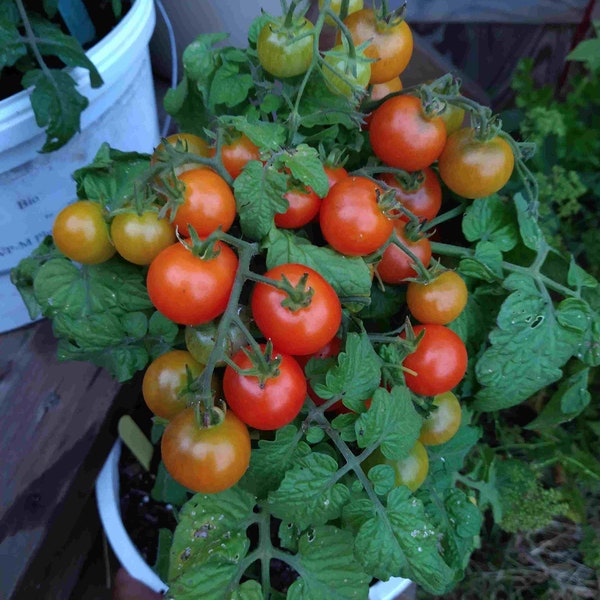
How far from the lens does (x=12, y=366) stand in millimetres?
1005

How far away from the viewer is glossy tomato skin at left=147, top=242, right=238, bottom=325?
0.50 meters

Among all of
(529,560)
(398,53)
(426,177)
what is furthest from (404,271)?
(529,560)

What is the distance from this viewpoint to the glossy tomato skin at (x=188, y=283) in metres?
0.50

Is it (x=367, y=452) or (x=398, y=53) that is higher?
(x=398, y=53)

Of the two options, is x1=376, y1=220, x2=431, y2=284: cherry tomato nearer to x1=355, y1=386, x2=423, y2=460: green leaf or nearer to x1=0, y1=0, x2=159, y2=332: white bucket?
x1=355, y1=386, x2=423, y2=460: green leaf

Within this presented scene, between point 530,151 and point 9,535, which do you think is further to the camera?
point 9,535

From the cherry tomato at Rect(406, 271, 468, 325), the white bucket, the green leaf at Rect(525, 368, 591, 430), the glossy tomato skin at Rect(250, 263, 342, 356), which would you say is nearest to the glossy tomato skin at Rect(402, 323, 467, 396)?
the cherry tomato at Rect(406, 271, 468, 325)

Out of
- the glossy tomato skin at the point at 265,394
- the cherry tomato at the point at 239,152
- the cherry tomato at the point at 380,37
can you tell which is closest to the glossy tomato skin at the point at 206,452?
the glossy tomato skin at the point at 265,394

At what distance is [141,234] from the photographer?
55 cm

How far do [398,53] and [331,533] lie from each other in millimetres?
463

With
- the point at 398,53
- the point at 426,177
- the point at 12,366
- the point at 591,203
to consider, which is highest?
the point at 398,53

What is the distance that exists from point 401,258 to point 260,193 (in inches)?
6.8

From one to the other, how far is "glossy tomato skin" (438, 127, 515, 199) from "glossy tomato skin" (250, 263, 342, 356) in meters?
0.20

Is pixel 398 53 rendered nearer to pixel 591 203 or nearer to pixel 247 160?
pixel 247 160
